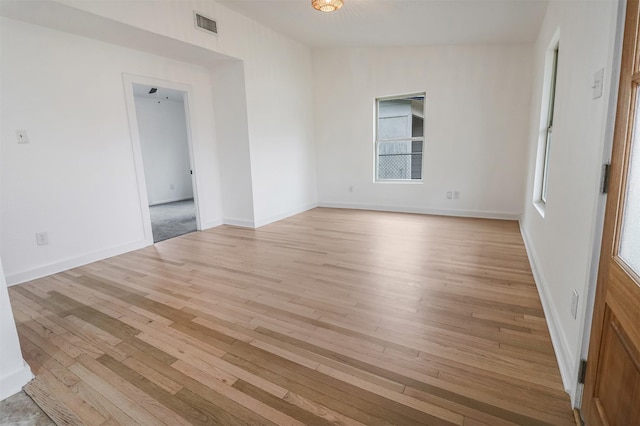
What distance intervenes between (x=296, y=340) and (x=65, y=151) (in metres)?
3.22

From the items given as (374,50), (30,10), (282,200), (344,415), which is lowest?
(344,415)

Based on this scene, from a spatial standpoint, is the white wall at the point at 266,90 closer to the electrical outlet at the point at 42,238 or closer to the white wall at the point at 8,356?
the electrical outlet at the point at 42,238

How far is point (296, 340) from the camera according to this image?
6.40 feet

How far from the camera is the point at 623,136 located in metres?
1.05

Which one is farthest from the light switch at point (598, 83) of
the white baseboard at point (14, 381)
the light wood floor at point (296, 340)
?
the white baseboard at point (14, 381)

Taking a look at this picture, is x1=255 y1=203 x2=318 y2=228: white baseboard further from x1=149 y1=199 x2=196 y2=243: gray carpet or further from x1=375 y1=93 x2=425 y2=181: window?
x1=375 y1=93 x2=425 y2=181: window

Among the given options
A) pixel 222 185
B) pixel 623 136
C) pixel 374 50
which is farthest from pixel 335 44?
pixel 623 136

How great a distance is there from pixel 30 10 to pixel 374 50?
14.9ft

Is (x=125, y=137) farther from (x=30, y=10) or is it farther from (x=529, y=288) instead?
(x=529, y=288)

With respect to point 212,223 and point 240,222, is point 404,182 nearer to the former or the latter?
point 240,222

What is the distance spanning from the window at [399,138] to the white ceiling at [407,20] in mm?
1044

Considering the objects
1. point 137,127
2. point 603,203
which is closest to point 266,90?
point 137,127

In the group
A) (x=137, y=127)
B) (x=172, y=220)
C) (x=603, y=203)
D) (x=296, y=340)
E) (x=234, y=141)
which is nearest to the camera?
(x=603, y=203)

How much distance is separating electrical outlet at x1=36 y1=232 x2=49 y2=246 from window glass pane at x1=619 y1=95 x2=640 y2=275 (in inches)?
173
